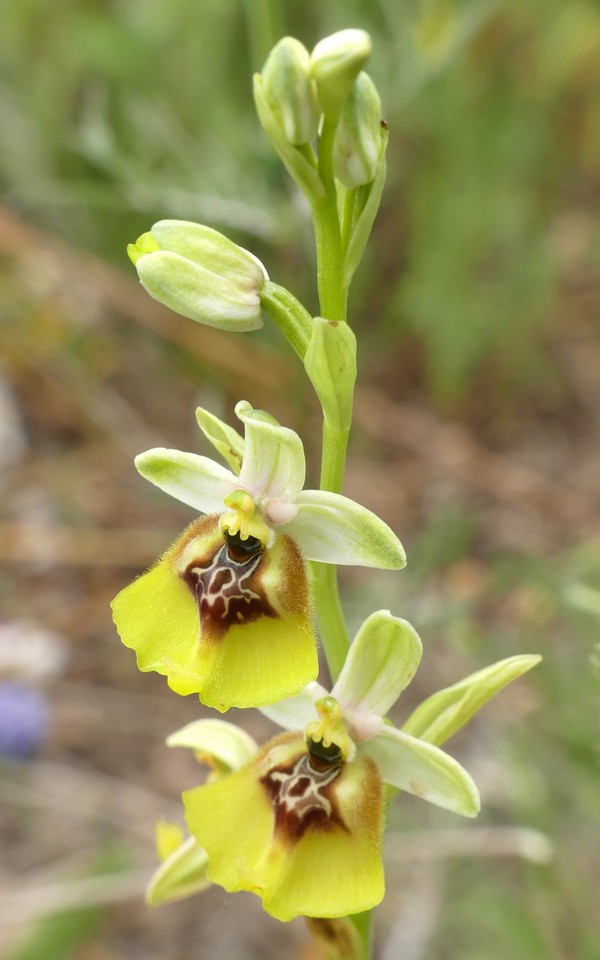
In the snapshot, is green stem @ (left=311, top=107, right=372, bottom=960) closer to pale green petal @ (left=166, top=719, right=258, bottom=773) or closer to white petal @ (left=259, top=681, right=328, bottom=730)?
white petal @ (left=259, top=681, right=328, bottom=730)

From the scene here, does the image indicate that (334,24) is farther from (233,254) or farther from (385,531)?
(385,531)

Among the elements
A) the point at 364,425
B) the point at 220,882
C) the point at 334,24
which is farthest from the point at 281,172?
the point at 220,882

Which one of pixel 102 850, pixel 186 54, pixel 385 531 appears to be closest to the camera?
pixel 385 531

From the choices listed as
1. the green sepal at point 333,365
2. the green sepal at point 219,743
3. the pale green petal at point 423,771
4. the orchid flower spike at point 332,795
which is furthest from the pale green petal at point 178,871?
the green sepal at point 333,365

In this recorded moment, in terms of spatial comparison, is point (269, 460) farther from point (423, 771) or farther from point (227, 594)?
point (423, 771)

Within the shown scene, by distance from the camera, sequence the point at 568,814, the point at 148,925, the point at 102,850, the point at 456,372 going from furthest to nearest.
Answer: the point at 456,372 → the point at 148,925 → the point at 102,850 → the point at 568,814

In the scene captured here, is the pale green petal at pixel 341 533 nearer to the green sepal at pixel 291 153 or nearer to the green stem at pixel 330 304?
the green stem at pixel 330 304
